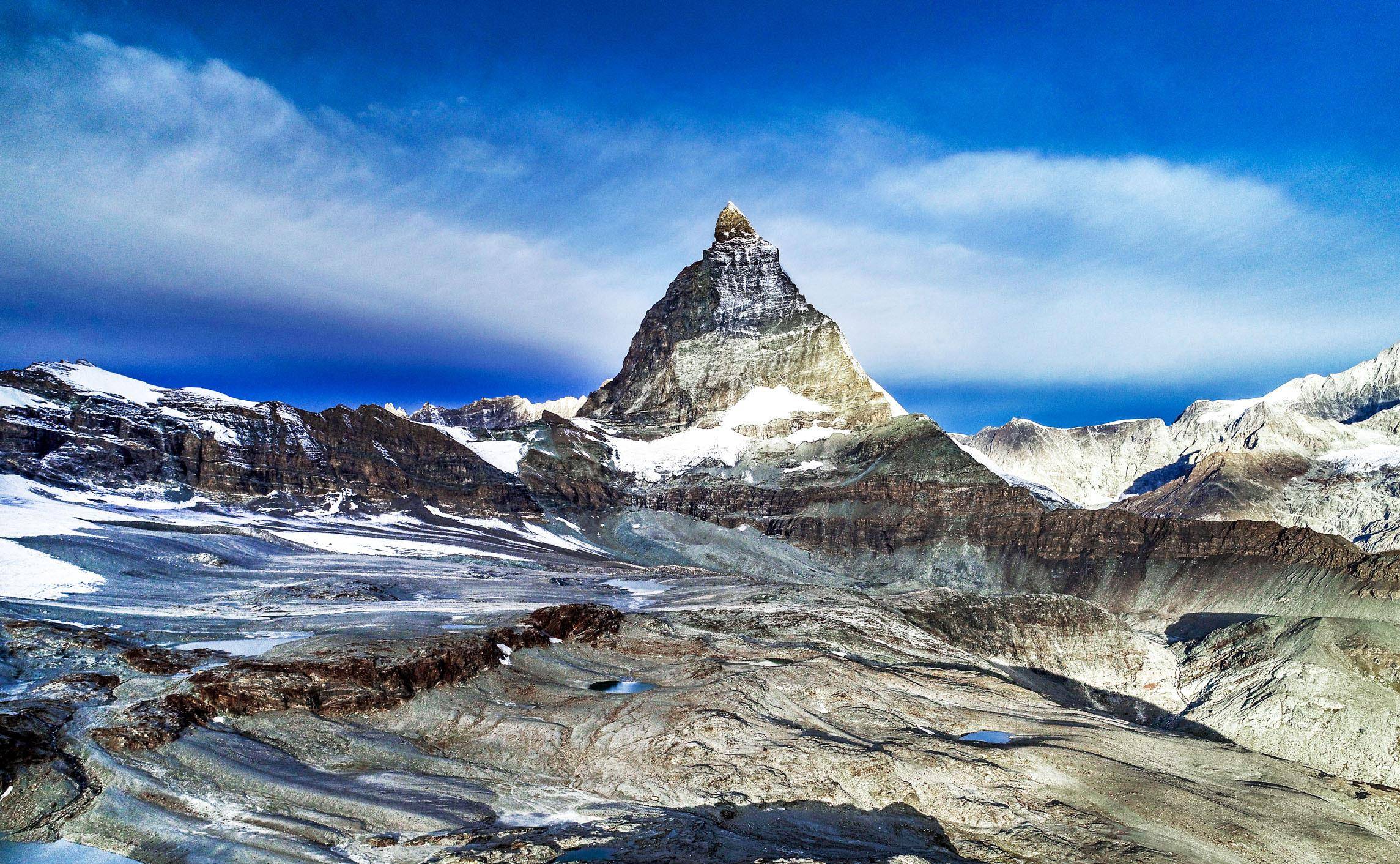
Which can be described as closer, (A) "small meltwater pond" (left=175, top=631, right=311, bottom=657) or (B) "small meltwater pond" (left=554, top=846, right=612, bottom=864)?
(B) "small meltwater pond" (left=554, top=846, right=612, bottom=864)

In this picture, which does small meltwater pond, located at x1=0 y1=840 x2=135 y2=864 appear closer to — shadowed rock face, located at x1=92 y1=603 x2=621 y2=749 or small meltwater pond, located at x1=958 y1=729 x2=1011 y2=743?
shadowed rock face, located at x1=92 y1=603 x2=621 y2=749

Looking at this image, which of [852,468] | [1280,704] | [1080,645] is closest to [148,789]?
[1280,704]

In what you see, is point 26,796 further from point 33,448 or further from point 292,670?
point 33,448

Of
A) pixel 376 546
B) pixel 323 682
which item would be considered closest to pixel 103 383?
pixel 376 546

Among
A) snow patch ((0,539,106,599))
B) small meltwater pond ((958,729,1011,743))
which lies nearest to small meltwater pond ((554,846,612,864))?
small meltwater pond ((958,729,1011,743))

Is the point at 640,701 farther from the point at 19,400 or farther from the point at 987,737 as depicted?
the point at 19,400

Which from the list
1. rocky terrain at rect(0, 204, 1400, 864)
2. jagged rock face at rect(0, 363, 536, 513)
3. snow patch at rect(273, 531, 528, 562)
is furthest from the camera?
jagged rock face at rect(0, 363, 536, 513)
